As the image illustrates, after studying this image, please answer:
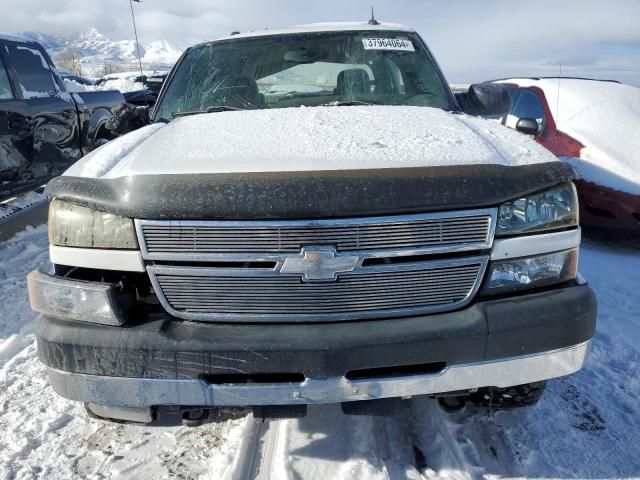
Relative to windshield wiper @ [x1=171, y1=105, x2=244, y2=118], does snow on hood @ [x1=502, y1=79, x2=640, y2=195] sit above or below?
below

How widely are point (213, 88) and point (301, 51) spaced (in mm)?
669

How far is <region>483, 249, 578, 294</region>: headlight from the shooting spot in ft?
6.45

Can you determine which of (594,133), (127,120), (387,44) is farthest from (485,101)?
(594,133)

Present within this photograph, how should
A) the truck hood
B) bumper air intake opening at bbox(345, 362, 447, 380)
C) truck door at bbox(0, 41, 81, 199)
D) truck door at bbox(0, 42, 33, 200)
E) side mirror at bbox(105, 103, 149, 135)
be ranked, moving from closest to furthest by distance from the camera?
the truck hood
bumper air intake opening at bbox(345, 362, 447, 380)
side mirror at bbox(105, 103, 149, 135)
truck door at bbox(0, 42, 33, 200)
truck door at bbox(0, 41, 81, 199)

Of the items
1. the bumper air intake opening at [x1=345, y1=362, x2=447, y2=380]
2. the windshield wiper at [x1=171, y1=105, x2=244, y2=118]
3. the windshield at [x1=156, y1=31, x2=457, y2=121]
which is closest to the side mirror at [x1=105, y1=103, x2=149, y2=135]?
the windshield at [x1=156, y1=31, x2=457, y2=121]

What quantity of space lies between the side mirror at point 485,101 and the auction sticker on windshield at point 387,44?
53 centimetres

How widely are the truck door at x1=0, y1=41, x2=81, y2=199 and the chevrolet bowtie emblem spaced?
4465 mm

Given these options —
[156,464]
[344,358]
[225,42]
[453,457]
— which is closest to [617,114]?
[225,42]

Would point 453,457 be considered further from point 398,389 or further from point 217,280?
point 217,280

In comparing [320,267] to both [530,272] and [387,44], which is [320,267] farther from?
[387,44]

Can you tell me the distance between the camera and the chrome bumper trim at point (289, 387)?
184 centimetres

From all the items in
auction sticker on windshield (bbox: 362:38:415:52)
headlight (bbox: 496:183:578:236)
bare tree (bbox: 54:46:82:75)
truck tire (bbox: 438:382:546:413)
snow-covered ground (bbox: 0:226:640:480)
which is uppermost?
auction sticker on windshield (bbox: 362:38:415:52)

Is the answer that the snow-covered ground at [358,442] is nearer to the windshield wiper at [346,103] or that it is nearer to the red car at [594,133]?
the windshield wiper at [346,103]

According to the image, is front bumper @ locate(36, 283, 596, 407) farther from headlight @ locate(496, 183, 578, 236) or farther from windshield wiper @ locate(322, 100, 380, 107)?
windshield wiper @ locate(322, 100, 380, 107)
